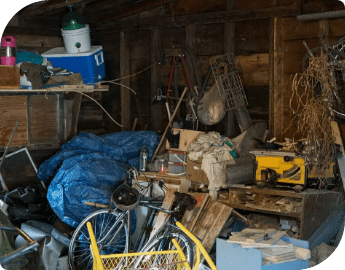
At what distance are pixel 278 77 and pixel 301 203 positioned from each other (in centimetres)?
153

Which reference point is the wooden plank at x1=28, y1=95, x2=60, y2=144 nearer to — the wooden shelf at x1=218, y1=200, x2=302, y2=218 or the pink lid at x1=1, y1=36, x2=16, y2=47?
the pink lid at x1=1, y1=36, x2=16, y2=47

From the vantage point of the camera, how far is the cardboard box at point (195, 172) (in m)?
6.50

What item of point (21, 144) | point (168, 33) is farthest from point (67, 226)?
point (168, 33)

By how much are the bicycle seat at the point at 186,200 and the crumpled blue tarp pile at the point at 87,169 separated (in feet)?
3.46

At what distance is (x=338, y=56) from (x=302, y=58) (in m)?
0.60

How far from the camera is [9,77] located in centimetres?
673

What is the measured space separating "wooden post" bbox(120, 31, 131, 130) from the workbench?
107 inches

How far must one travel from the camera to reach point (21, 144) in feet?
24.6

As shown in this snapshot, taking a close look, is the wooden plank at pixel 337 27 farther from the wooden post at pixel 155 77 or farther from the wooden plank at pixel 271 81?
the wooden post at pixel 155 77

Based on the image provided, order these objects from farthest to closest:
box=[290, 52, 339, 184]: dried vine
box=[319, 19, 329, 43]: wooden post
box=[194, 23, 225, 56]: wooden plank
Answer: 1. box=[194, 23, 225, 56]: wooden plank
2. box=[319, 19, 329, 43]: wooden post
3. box=[290, 52, 339, 184]: dried vine

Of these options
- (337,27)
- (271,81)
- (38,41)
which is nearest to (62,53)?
(38,41)

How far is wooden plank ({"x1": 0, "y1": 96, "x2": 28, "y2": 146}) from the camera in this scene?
7.27 metres

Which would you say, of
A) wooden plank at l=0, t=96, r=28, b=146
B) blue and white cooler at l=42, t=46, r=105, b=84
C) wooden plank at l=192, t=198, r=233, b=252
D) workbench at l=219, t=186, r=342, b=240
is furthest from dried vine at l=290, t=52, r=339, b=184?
wooden plank at l=0, t=96, r=28, b=146

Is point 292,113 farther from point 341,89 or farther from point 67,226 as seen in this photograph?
point 67,226
